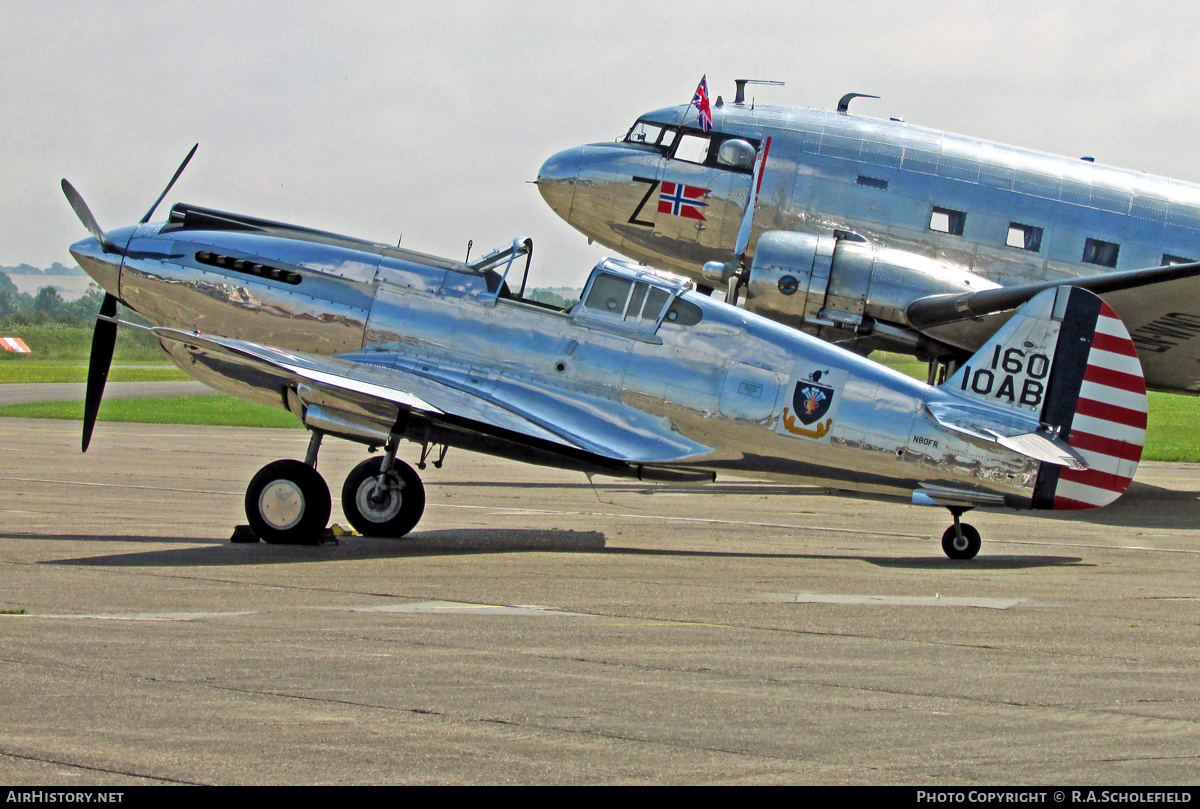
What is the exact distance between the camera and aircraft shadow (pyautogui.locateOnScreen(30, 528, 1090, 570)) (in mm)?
10531

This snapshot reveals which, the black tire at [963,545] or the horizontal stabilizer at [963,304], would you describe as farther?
the horizontal stabilizer at [963,304]

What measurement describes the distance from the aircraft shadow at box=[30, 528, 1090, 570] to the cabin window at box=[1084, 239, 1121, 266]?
27.1ft

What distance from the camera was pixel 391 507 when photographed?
12320 mm

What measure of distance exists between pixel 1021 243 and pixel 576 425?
1066 cm

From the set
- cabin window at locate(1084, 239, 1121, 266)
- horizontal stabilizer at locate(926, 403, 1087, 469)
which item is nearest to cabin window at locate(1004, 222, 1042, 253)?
cabin window at locate(1084, 239, 1121, 266)

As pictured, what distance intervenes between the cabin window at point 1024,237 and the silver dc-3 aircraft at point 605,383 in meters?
7.57

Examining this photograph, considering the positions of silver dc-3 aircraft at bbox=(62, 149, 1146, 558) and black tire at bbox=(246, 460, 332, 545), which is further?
black tire at bbox=(246, 460, 332, 545)

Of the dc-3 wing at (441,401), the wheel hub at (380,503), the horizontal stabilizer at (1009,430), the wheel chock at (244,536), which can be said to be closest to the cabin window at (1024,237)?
the horizontal stabilizer at (1009,430)

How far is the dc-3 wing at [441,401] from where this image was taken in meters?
11.3

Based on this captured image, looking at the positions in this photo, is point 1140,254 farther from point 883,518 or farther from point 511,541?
point 511,541

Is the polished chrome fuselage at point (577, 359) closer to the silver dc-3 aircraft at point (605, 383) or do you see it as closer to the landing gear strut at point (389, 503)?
the silver dc-3 aircraft at point (605, 383)

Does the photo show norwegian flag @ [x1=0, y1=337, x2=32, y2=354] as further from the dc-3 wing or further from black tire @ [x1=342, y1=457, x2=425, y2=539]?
black tire @ [x1=342, y1=457, x2=425, y2=539]

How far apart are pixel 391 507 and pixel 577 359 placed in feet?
8.15

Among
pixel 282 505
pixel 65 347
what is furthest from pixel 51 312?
pixel 282 505
